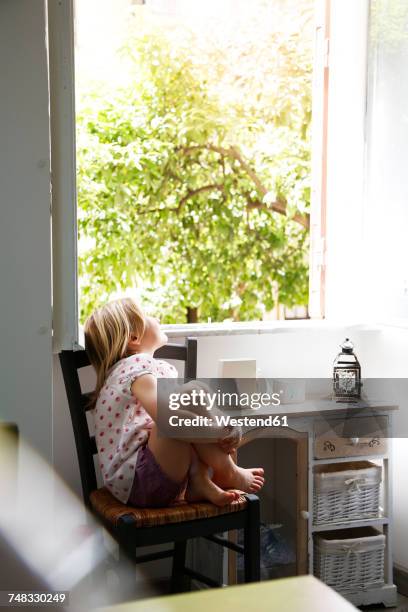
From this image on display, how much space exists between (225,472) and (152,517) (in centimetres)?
28

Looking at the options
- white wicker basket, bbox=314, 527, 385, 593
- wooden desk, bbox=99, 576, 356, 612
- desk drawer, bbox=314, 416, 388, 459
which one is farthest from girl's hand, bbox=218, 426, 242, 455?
wooden desk, bbox=99, 576, 356, 612

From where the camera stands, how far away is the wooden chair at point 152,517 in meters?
2.09

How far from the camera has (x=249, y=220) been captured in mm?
4988

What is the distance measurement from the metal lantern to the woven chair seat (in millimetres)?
676

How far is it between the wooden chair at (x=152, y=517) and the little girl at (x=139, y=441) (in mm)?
38

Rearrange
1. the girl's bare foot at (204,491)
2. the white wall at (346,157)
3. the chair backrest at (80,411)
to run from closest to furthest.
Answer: the girl's bare foot at (204,491), the chair backrest at (80,411), the white wall at (346,157)

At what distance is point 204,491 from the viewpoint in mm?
2213

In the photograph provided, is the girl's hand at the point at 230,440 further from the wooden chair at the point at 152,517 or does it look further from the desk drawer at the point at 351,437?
the desk drawer at the point at 351,437

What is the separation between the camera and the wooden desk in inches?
50.7

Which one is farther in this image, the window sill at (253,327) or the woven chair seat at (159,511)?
the window sill at (253,327)

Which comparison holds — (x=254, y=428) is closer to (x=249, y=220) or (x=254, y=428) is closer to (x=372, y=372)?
(x=372, y=372)

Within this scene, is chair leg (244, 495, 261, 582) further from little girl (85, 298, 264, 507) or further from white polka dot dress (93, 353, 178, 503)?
white polka dot dress (93, 353, 178, 503)

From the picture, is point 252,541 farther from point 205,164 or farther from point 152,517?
point 205,164

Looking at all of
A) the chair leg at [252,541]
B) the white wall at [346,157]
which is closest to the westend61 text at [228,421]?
the chair leg at [252,541]
